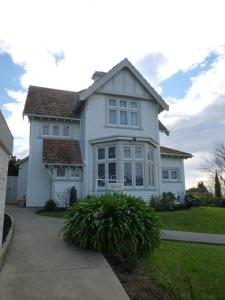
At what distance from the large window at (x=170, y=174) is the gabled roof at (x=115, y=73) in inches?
197

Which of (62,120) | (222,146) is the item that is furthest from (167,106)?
(222,146)

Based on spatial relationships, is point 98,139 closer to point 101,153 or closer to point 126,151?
point 101,153

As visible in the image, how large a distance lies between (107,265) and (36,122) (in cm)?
1416

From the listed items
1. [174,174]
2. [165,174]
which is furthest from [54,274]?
[174,174]

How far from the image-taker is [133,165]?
17.0 meters

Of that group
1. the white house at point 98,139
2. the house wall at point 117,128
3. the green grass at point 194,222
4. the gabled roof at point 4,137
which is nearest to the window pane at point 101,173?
the white house at point 98,139

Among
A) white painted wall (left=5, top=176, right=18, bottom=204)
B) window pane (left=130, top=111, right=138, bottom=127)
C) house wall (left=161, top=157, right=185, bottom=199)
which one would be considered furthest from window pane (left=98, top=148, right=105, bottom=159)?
white painted wall (left=5, top=176, right=18, bottom=204)

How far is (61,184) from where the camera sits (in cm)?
1722

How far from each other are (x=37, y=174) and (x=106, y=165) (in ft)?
15.3

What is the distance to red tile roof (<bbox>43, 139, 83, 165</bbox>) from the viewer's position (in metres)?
16.7

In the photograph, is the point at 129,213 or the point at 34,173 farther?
the point at 34,173

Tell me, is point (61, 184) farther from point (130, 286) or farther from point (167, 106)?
point (130, 286)

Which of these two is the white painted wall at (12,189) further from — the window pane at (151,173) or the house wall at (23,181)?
the window pane at (151,173)

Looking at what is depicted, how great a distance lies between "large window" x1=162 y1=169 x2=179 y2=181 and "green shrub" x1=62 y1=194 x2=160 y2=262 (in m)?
14.4
